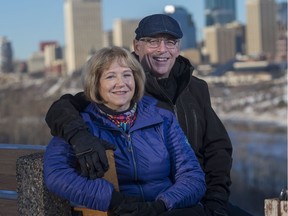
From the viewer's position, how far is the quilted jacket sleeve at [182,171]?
276 cm

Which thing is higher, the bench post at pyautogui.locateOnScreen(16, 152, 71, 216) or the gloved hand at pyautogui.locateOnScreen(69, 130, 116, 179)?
the gloved hand at pyautogui.locateOnScreen(69, 130, 116, 179)

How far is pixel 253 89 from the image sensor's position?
9469 centimetres

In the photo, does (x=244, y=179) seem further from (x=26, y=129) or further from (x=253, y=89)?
(x=253, y=89)

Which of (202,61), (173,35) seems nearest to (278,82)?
(202,61)

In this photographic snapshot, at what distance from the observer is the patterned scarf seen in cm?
280

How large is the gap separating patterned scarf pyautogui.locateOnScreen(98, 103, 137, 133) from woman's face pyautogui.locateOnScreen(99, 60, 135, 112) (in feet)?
0.10

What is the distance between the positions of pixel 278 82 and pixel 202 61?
2723 centimetres

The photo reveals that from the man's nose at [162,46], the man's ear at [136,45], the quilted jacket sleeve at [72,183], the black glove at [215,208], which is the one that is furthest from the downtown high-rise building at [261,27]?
the quilted jacket sleeve at [72,183]

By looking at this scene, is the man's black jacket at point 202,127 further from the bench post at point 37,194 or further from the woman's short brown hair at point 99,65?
the bench post at point 37,194

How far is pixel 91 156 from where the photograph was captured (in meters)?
2.62

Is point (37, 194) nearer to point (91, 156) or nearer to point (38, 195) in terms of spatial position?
point (38, 195)

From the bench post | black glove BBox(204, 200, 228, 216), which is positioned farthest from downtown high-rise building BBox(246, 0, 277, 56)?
the bench post

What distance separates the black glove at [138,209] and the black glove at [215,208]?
48cm

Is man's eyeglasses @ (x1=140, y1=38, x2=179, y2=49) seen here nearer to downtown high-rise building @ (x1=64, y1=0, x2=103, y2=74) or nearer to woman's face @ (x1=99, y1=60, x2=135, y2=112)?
woman's face @ (x1=99, y1=60, x2=135, y2=112)
